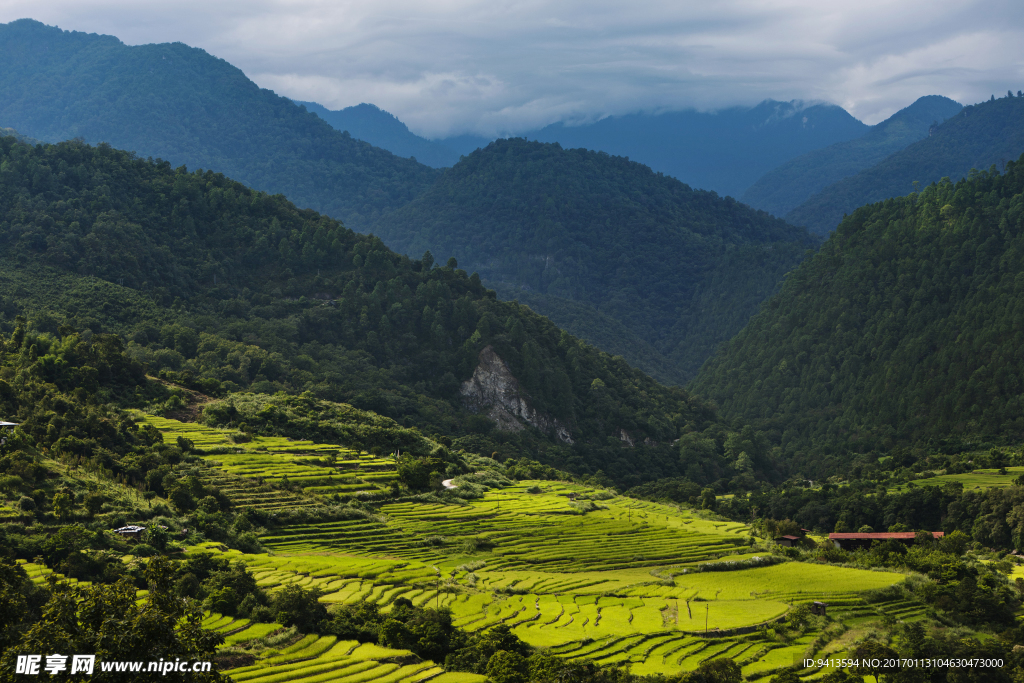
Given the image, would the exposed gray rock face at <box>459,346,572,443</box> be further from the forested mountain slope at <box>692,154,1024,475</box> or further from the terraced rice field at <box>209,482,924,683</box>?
the terraced rice field at <box>209,482,924,683</box>

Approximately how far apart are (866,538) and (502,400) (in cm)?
6329

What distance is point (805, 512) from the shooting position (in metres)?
92.1

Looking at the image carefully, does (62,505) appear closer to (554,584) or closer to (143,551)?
(143,551)

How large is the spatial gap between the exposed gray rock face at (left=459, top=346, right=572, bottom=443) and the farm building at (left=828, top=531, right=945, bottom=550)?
56.0 m

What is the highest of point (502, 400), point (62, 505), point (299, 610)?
point (62, 505)

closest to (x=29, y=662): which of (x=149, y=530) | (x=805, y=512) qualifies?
(x=149, y=530)

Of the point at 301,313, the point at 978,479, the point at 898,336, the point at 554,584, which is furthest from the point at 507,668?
the point at 898,336

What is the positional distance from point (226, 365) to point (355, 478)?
4062 cm

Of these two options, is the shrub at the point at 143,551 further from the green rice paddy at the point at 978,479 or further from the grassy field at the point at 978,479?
the green rice paddy at the point at 978,479

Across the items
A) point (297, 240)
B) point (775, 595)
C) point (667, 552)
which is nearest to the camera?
point (775, 595)

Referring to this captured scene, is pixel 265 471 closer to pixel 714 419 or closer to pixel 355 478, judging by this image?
pixel 355 478

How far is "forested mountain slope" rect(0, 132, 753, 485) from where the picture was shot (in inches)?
4380

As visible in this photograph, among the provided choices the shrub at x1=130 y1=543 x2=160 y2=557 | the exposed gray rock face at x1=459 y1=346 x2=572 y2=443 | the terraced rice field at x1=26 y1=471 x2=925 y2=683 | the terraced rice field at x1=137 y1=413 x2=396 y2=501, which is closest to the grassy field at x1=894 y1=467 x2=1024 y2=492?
the terraced rice field at x1=26 y1=471 x2=925 y2=683

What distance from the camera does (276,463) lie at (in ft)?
232
